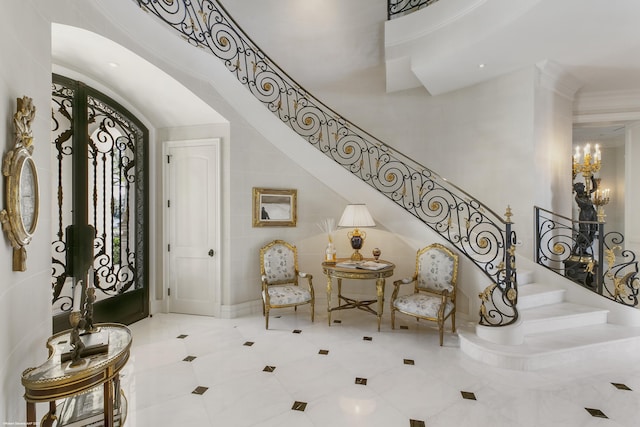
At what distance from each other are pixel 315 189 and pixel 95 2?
135 inches

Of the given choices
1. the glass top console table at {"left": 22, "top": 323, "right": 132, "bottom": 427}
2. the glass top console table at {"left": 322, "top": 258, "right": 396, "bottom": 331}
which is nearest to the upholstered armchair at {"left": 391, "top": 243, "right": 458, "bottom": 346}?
the glass top console table at {"left": 322, "top": 258, "right": 396, "bottom": 331}

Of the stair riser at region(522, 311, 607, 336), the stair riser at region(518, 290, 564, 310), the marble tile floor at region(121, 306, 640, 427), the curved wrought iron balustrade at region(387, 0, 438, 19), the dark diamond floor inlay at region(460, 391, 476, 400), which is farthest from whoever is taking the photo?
the curved wrought iron balustrade at region(387, 0, 438, 19)

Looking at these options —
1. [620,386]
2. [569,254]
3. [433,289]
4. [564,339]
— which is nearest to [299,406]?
[433,289]

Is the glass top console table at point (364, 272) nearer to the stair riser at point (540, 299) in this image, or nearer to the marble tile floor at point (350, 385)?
the marble tile floor at point (350, 385)

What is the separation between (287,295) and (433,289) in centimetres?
199

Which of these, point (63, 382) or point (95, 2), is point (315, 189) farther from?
point (63, 382)

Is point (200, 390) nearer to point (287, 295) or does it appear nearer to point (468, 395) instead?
point (287, 295)

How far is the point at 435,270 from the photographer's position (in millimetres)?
4250

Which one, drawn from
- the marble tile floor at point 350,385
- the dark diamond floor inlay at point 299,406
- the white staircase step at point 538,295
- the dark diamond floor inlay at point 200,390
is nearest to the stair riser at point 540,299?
the white staircase step at point 538,295

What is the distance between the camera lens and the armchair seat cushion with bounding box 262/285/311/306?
421 centimetres

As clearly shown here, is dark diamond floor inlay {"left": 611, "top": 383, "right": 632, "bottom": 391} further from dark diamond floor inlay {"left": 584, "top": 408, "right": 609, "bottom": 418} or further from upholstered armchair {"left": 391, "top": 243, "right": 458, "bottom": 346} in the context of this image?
upholstered armchair {"left": 391, "top": 243, "right": 458, "bottom": 346}

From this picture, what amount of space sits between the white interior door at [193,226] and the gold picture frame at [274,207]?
0.60 m

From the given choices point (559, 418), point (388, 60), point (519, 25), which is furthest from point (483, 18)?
point (559, 418)

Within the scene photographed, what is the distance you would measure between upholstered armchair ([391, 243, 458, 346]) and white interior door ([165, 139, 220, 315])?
269 centimetres
